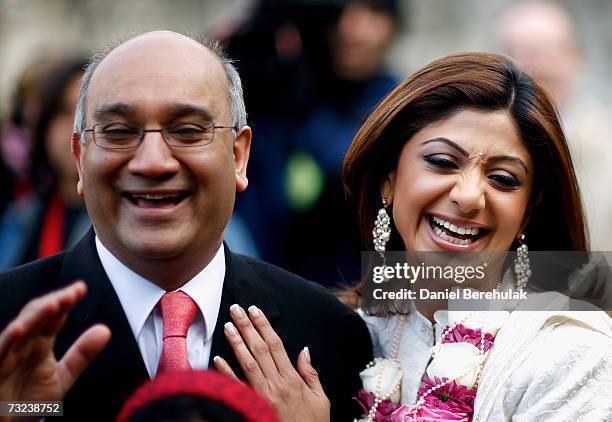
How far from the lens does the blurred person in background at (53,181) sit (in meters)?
5.67

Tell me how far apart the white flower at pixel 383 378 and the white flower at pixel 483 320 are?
8.8 inches

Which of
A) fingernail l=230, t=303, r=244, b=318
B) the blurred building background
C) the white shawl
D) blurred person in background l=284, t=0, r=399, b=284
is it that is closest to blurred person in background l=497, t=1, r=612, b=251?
the blurred building background

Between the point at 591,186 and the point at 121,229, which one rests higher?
the point at 591,186

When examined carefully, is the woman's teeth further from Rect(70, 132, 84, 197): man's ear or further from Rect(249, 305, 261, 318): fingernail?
Rect(70, 132, 84, 197): man's ear

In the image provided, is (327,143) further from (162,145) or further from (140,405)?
(140,405)

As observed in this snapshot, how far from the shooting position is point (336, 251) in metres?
5.96

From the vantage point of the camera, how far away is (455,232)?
390 cm

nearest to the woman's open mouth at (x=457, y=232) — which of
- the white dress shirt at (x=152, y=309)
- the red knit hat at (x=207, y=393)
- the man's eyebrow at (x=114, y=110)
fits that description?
the white dress shirt at (x=152, y=309)

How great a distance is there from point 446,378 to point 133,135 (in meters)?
1.13

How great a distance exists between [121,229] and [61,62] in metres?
2.59

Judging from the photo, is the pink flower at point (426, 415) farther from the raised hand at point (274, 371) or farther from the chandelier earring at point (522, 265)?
the chandelier earring at point (522, 265)

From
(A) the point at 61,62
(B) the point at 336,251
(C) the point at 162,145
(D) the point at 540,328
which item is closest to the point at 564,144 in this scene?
(D) the point at 540,328

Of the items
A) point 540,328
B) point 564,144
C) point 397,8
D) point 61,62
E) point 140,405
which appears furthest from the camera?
point 397,8

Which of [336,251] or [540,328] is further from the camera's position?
[336,251]
